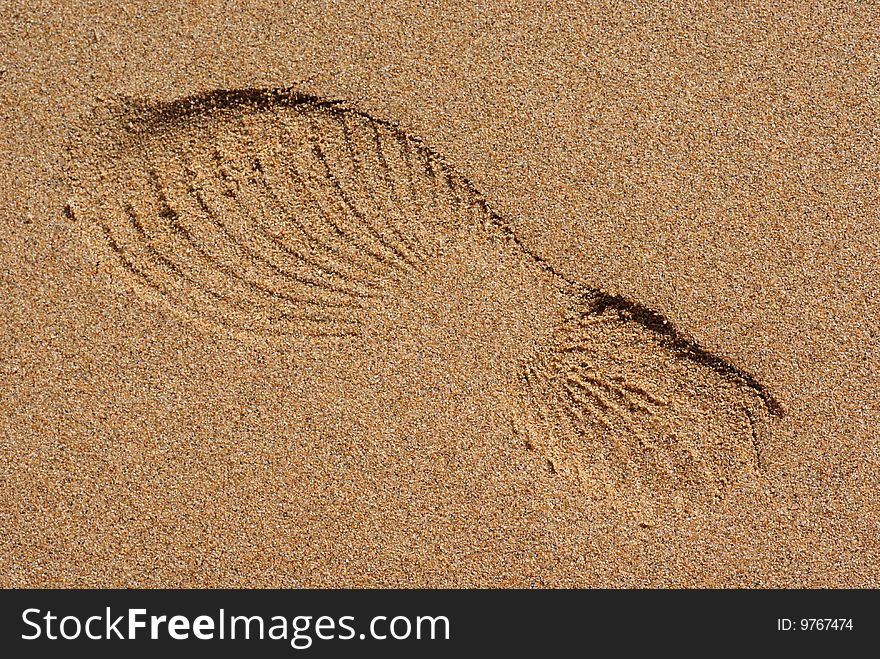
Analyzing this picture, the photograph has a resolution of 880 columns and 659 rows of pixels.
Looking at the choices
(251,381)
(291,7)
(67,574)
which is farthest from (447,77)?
(67,574)

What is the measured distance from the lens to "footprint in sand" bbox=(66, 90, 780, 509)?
61.7 inches

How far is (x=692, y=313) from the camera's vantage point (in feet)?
5.34

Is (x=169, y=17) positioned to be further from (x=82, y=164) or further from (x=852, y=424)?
(x=852, y=424)

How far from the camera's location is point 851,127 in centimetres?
161

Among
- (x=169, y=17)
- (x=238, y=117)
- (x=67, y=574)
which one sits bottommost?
(x=67, y=574)

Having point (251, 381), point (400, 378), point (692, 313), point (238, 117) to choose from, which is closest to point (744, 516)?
point (692, 313)

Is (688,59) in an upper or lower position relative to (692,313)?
upper

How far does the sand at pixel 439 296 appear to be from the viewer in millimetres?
1572

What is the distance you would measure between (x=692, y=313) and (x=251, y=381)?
975mm

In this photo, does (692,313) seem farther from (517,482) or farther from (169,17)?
(169,17)

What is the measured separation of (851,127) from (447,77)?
88 cm

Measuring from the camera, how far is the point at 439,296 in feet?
5.32

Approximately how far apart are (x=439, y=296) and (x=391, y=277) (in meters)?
0.11

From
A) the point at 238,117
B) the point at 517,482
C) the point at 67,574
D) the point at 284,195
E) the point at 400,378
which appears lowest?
the point at 67,574
